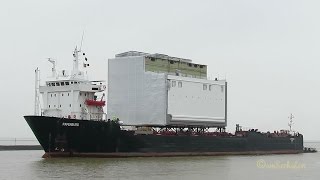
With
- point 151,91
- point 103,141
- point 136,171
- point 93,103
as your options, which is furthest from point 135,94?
point 136,171

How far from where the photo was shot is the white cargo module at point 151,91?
41625 millimetres

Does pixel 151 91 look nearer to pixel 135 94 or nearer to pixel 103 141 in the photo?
pixel 135 94

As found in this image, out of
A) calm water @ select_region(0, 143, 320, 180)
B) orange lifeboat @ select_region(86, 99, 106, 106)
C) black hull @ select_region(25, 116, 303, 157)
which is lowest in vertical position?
calm water @ select_region(0, 143, 320, 180)

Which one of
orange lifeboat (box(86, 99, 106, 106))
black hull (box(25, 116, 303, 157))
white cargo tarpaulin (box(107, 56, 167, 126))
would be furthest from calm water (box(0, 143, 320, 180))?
white cargo tarpaulin (box(107, 56, 167, 126))

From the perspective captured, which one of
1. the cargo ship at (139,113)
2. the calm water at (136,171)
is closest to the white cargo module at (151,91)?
the cargo ship at (139,113)

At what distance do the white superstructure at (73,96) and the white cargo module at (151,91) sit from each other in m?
3.03

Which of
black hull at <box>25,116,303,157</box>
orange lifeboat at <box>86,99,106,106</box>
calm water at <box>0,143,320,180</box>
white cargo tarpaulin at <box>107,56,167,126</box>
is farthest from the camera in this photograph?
white cargo tarpaulin at <box>107,56,167,126</box>

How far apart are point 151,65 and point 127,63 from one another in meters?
1.89

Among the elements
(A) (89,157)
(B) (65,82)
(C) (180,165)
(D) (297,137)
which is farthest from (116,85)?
(D) (297,137)

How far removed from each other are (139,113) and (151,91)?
196cm

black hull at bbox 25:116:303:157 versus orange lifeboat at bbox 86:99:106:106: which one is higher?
orange lifeboat at bbox 86:99:106:106

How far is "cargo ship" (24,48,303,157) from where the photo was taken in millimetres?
35719

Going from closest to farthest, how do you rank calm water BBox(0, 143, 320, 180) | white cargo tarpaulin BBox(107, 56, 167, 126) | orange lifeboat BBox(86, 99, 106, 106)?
1. calm water BBox(0, 143, 320, 180)
2. orange lifeboat BBox(86, 99, 106, 106)
3. white cargo tarpaulin BBox(107, 56, 167, 126)

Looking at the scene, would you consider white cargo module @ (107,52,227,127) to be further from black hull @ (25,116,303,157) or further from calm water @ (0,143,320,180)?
calm water @ (0,143,320,180)
